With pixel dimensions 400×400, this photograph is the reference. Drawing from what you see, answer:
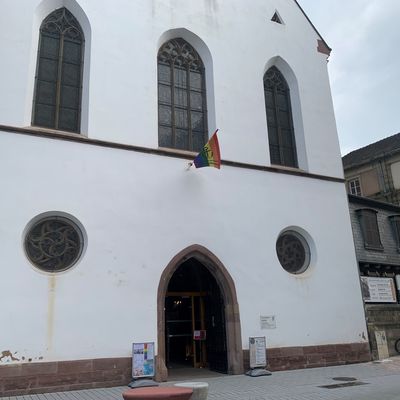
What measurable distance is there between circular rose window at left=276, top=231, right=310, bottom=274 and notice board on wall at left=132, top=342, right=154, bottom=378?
15.6ft

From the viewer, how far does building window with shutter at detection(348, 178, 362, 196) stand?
32.3 metres

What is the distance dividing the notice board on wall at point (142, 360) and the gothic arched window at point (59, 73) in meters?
5.53

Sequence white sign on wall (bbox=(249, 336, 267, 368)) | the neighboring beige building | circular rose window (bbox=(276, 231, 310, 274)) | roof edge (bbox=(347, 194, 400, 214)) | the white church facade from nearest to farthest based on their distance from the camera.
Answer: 1. the white church facade
2. white sign on wall (bbox=(249, 336, 267, 368))
3. circular rose window (bbox=(276, 231, 310, 274))
4. roof edge (bbox=(347, 194, 400, 214))
5. the neighboring beige building

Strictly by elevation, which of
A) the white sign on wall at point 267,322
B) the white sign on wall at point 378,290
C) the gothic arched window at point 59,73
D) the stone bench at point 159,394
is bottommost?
the stone bench at point 159,394

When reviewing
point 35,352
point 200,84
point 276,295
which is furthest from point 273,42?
point 35,352

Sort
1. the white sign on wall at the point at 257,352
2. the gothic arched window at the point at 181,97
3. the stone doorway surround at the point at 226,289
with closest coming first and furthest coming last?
the stone doorway surround at the point at 226,289, the white sign on wall at the point at 257,352, the gothic arched window at the point at 181,97

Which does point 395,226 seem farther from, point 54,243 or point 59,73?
point 59,73

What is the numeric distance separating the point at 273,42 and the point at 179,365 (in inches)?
425

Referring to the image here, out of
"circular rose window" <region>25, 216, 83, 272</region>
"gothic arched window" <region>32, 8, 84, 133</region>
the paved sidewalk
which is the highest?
"gothic arched window" <region>32, 8, 84, 133</region>

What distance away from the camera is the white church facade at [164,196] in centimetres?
1012

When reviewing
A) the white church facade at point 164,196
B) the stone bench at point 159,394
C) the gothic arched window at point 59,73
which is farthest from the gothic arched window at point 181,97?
the stone bench at point 159,394

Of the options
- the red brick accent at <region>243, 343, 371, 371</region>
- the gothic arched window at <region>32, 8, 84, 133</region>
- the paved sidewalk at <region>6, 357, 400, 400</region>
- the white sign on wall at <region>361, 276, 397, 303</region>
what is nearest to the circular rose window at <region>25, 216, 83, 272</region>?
the gothic arched window at <region>32, 8, 84, 133</region>

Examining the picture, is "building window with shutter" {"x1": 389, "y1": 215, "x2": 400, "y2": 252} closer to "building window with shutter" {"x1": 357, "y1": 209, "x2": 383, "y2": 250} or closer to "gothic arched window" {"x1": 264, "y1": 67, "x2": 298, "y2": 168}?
"building window with shutter" {"x1": 357, "y1": 209, "x2": 383, "y2": 250}

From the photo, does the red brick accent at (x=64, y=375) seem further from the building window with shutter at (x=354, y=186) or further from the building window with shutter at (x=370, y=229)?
the building window with shutter at (x=354, y=186)
